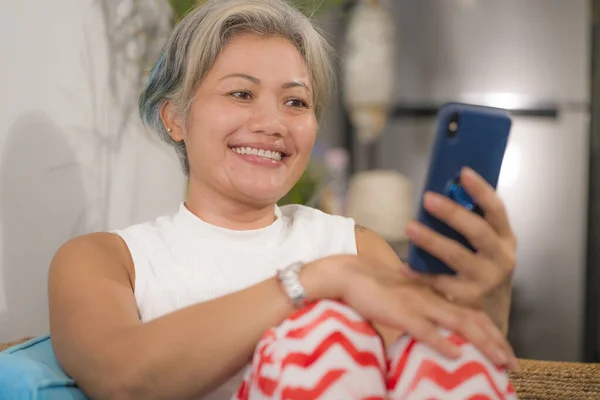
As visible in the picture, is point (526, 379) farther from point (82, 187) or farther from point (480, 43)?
point (480, 43)

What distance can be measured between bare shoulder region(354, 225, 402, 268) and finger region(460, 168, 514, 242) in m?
0.41

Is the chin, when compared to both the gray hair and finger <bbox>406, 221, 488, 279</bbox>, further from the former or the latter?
finger <bbox>406, 221, 488, 279</bbox>

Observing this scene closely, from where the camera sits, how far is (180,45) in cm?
104

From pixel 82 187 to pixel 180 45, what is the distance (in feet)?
1.64

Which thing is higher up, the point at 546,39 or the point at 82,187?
the point at 546,39

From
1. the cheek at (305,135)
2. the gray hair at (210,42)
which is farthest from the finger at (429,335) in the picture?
the gray hair at (210,42)

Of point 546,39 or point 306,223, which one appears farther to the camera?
point 546,39

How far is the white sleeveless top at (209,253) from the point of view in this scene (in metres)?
0.94

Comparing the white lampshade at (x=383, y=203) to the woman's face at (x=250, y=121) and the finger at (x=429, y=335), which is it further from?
the finger at (x=429, y=335)

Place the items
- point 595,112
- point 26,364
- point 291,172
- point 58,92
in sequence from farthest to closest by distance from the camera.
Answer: point 595,112 → point 58,92 → point 291,172 → point 26,364

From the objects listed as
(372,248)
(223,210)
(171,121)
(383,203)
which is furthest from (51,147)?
(383,203)

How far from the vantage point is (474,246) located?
0.69 m

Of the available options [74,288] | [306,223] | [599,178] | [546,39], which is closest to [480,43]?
[546,39]

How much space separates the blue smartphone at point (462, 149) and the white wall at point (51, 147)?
2.67 ft
